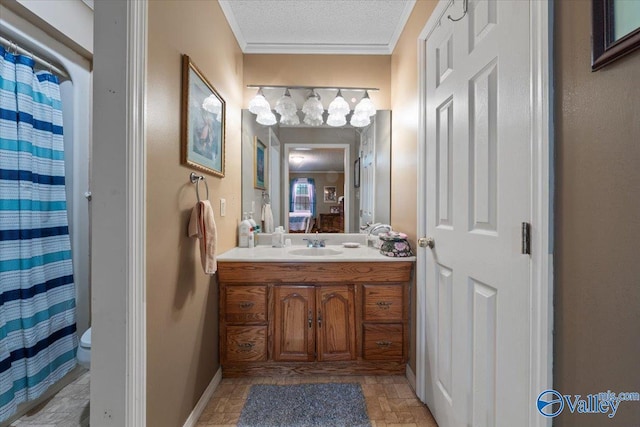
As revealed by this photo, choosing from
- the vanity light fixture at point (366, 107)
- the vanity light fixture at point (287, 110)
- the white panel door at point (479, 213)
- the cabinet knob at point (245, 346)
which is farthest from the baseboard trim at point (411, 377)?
the vanity light fixture at point (287, 110)

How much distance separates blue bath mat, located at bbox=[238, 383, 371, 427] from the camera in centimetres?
140

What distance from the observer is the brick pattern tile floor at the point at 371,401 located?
4.65 feet

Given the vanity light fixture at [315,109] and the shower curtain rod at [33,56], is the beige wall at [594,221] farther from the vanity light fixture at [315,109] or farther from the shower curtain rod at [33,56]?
the shower curtain rod at [33,56]

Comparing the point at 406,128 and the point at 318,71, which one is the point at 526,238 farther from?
the point at 318,71

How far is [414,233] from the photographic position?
1.67 m

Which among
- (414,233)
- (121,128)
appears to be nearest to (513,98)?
(414,233)

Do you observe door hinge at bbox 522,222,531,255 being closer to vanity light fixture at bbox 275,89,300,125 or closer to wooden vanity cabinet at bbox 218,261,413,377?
wooden vanity cabinet at bbox 218,261,413,377

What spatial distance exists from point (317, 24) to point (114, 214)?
189cm

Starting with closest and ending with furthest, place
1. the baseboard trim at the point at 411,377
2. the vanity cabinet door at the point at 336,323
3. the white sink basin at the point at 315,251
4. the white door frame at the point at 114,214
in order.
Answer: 1. the white door frame at the point at 114,214
2. the baseboard trim at the point at 411,377
3. the vanity cabinet door at the point at 336,323
4. the white sink basin at the point at 315,251

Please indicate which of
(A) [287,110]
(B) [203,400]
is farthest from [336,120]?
(B) [203,400]

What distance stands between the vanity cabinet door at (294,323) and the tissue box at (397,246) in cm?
56

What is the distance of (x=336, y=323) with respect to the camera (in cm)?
175

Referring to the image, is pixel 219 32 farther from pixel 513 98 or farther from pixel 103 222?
pixel 513 98

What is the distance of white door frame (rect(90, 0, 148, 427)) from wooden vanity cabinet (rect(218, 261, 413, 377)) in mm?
814
